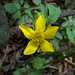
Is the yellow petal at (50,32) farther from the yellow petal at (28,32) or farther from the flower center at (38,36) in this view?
the yellow petal at (28,32)

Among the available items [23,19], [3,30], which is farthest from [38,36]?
[23,19]

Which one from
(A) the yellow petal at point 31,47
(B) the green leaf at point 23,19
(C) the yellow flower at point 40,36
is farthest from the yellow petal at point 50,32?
(B) the green leaf at point 23,19

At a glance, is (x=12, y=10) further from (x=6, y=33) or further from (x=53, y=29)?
(x=53, y=29)

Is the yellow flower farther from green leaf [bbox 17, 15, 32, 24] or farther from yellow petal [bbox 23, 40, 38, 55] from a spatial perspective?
green leaf [bbox 17, 15, 32, 24]

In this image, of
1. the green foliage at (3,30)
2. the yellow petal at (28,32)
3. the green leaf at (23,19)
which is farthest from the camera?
the green leaf at (23,19)

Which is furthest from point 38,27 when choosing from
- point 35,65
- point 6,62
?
point 6,62

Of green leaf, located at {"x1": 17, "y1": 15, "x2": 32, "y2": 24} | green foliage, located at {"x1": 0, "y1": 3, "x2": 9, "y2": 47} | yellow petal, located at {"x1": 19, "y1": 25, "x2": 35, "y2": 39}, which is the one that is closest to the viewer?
yellow petal, located at {"x1": 19, "y1": 25, "x2": 35, "y2": 39}

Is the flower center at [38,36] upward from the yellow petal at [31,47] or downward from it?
upward

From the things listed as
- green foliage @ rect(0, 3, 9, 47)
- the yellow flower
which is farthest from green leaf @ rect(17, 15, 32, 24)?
the yellow flower

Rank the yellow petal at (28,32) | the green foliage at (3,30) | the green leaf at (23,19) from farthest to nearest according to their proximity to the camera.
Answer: the green leaf at (23,19)
the green foliage at (3,30)
the yellow petal at (28,32)

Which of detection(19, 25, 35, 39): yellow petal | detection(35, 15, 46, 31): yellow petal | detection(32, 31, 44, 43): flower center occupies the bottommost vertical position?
detection(32, 31, 44, 43): flower center

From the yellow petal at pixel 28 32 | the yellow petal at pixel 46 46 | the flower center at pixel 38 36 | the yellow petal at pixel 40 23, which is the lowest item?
the yellow petal at pixel 46 46
